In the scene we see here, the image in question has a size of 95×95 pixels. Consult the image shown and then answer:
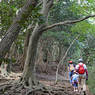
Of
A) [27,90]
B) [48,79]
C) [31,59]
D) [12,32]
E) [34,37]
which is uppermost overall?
[34,37]

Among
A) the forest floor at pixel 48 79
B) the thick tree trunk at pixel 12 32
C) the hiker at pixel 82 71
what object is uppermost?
the thick tree trunk at pixel 12 32

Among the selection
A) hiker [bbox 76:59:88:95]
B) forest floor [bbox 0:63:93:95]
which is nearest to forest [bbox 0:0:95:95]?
forest floor [bbox 0:63:93:95]

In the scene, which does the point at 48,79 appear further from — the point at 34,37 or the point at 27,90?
the point at 34,37

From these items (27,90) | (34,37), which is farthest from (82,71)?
(34,37)

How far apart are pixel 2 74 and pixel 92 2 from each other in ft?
32.9

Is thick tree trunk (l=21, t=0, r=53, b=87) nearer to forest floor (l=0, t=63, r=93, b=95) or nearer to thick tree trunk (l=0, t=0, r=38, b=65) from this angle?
forest floor (l=0, t=63, r=93, b=95)

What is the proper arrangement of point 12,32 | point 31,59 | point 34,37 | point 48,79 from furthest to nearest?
point 48,79, point 31,59, point 34,37, point 12,32

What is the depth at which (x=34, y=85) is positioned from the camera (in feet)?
26.9

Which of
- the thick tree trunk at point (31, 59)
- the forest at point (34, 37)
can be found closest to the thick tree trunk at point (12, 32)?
the forest at point (34, 37)

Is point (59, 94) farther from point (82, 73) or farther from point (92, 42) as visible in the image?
point (92, 42)

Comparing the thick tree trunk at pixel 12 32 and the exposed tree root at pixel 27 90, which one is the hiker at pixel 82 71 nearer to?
the exposed tree root at pixel 27 90

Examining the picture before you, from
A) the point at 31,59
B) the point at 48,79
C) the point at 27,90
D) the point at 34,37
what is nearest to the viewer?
the point at 27,90

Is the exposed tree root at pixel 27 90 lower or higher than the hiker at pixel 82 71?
lower

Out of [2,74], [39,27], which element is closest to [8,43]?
[39,27]
